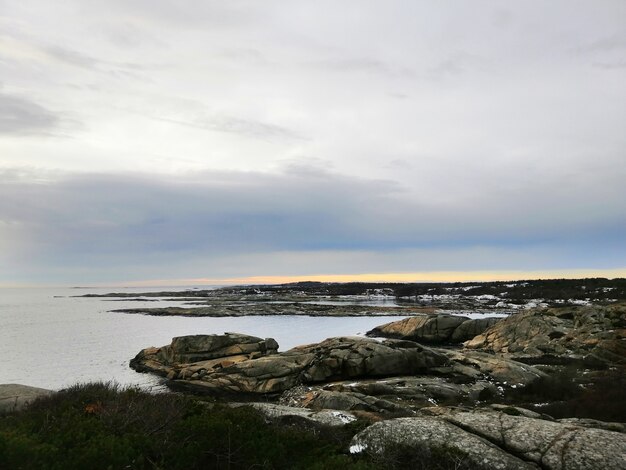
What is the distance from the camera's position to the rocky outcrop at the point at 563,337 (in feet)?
105

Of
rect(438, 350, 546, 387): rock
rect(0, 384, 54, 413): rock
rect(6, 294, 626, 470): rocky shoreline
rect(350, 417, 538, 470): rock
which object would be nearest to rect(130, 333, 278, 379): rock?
rect(6, 294, 626, 470): rocky shoreline

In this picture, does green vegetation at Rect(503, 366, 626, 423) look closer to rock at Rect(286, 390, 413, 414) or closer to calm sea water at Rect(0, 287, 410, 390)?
rock at Rect(286, 390, 413, 414)

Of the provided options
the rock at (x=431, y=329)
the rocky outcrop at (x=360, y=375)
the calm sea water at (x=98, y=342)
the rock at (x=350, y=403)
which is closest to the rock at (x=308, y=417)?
the rock at (x=350, y=403)

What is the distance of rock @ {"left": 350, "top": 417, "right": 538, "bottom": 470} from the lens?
30.5 ft

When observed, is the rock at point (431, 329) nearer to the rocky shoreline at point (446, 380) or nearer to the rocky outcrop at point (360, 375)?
the rocky shoreline at point (446, 380)

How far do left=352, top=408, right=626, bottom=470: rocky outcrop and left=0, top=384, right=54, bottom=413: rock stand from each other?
36.6 feet

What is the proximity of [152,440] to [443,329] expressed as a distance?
48.1m

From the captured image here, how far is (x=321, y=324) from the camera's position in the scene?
3051 inches

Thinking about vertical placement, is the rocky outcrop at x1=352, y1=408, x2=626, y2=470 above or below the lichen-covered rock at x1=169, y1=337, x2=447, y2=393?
above

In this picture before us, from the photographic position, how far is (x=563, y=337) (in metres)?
38.4

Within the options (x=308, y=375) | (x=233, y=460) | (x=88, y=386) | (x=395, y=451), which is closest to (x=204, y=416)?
(x=233, y=460)

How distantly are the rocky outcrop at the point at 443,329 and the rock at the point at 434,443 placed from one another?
141 feet

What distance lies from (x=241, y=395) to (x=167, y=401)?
56.8ft


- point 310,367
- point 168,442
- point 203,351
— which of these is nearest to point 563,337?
point 310,367
